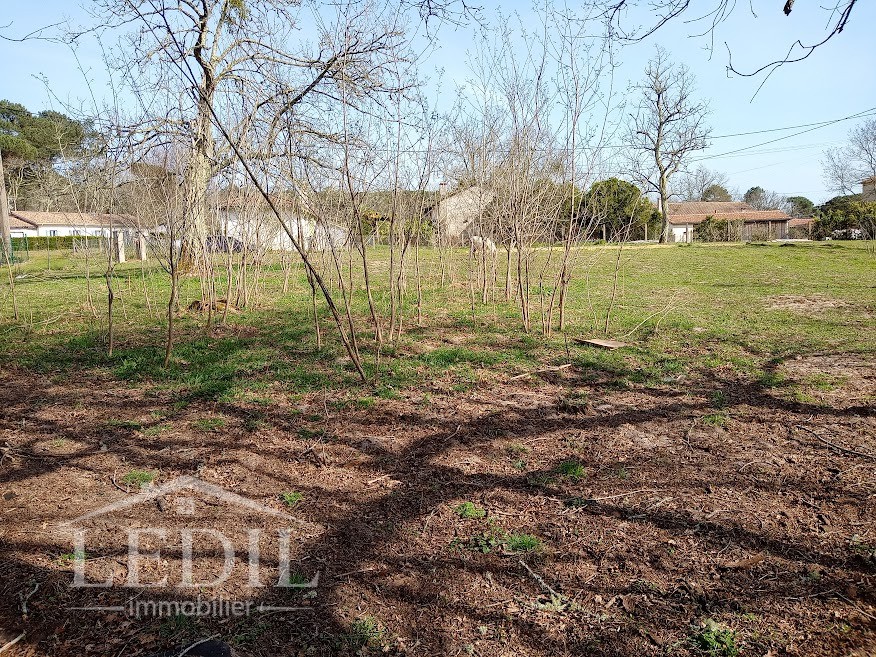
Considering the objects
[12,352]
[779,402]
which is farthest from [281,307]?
[779,402]

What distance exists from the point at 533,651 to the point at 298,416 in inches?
106

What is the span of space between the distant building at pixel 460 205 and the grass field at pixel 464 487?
9.78 feet

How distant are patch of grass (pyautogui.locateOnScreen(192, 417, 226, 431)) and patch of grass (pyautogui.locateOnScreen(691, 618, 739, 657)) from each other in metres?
3.19

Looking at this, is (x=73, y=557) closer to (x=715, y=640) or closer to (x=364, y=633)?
(x=364, y=633)

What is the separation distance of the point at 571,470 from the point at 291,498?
1640 millimetres

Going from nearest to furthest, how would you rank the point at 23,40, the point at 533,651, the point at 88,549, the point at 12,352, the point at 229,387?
the point at 533,651 → the point at 88,549 → the point at 23,40 → the point at 229,387 → the point at 12,352

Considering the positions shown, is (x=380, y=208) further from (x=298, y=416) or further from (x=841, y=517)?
(x=841, y=517)

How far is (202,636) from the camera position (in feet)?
6.61

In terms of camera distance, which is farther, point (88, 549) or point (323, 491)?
point (323, 491)

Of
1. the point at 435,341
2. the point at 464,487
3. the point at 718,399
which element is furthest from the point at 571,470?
the point at 435,341

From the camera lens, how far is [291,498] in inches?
121

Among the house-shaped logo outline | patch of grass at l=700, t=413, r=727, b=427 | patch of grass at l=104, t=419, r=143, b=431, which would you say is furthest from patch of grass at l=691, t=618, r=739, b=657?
patch of grass at l=104, t=419, r=143, b=431

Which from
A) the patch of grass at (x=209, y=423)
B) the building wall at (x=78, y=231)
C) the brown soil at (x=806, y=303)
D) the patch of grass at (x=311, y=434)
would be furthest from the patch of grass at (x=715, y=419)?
the building wall at (x=78, y=231)

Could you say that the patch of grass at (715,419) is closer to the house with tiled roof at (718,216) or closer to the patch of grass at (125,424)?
the patch of grass at (125,424)
